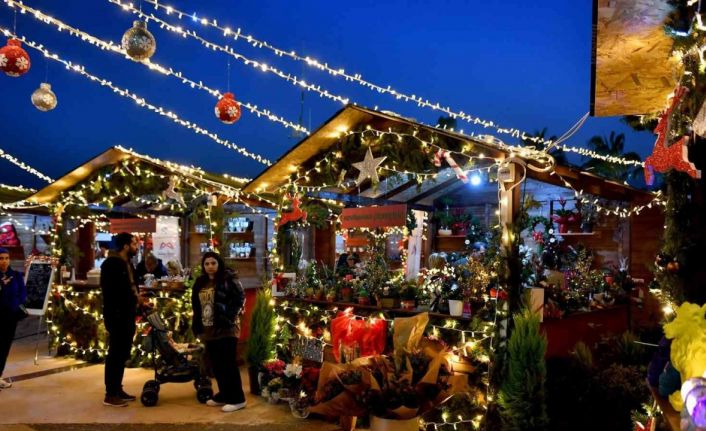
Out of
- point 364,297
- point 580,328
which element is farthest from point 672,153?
point 580,328

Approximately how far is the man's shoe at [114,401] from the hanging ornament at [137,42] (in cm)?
352

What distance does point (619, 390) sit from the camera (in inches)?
205

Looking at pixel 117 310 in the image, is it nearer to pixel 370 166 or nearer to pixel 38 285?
pixel 38 285

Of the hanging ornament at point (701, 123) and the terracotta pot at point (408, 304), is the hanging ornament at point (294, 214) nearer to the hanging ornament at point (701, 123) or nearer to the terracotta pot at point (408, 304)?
the terracotta pot at point (408, 304)

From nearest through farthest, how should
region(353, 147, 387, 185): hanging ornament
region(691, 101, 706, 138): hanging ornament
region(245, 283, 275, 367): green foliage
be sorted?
region(691, 101, 706, 138): hanging ornament → region(353, 147, 387, 185): hanging ornament → region(245, 283, 275, 367): green foliage

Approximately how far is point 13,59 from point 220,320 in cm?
302

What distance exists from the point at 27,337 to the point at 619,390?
9.92 metres

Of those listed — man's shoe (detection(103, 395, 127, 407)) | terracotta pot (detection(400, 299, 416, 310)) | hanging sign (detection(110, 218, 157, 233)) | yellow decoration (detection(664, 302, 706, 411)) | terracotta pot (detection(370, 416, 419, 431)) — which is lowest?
man's shoe (detection(103, 395, 127, 407))

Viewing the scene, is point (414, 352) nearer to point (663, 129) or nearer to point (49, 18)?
point (663, 129)

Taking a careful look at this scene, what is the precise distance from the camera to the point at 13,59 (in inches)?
199

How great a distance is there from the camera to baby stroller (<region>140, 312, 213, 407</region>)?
19.5ft

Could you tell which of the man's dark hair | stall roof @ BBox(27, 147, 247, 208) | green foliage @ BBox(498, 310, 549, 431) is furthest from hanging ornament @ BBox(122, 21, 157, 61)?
green foliage @ BBox(498, 310, 549, 431)

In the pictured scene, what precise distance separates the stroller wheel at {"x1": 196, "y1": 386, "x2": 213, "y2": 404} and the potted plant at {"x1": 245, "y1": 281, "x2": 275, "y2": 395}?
550mm

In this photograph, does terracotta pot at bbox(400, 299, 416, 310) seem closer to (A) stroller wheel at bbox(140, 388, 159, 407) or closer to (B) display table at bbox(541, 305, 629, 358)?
(B) display table at bbox(541, 305, 629, 358)
